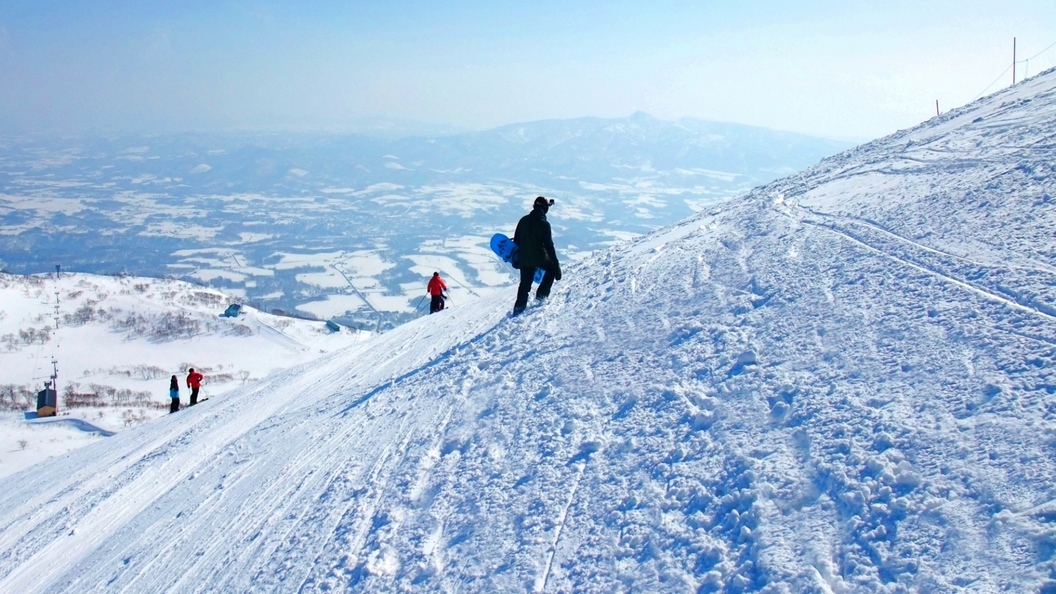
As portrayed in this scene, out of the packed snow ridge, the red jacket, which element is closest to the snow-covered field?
the red jacket

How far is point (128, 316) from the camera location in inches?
2351

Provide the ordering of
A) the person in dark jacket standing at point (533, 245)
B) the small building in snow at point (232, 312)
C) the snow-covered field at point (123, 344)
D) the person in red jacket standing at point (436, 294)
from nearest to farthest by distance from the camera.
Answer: the person in dark jacket standing at point (533, 245) < the person in red jacket standing at point (436, 294) < the snow-covered field at point (123, 344) < the small building in snow at point (232, 312)

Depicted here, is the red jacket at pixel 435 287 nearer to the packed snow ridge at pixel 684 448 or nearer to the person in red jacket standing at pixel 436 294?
the person in red jacket standing at pixel 436 294

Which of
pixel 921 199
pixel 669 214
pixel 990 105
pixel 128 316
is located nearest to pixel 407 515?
pixel 921 199

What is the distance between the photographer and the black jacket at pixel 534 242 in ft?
31.9

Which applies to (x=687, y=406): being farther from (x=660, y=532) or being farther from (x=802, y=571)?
(x=802, y=571)

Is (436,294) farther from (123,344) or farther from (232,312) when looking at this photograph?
(232,312)

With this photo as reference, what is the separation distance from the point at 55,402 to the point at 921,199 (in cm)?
4147

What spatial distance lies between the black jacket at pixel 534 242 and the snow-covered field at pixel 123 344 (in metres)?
31.9

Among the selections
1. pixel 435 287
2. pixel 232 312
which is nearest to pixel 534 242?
pixel 435 287

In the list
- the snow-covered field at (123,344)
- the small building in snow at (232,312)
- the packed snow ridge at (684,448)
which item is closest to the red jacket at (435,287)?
the packed snow ridge at (684,448)

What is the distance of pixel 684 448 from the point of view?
4816 millimetres

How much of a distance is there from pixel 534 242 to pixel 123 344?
5683cm

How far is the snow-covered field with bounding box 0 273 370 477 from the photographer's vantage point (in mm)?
41125
